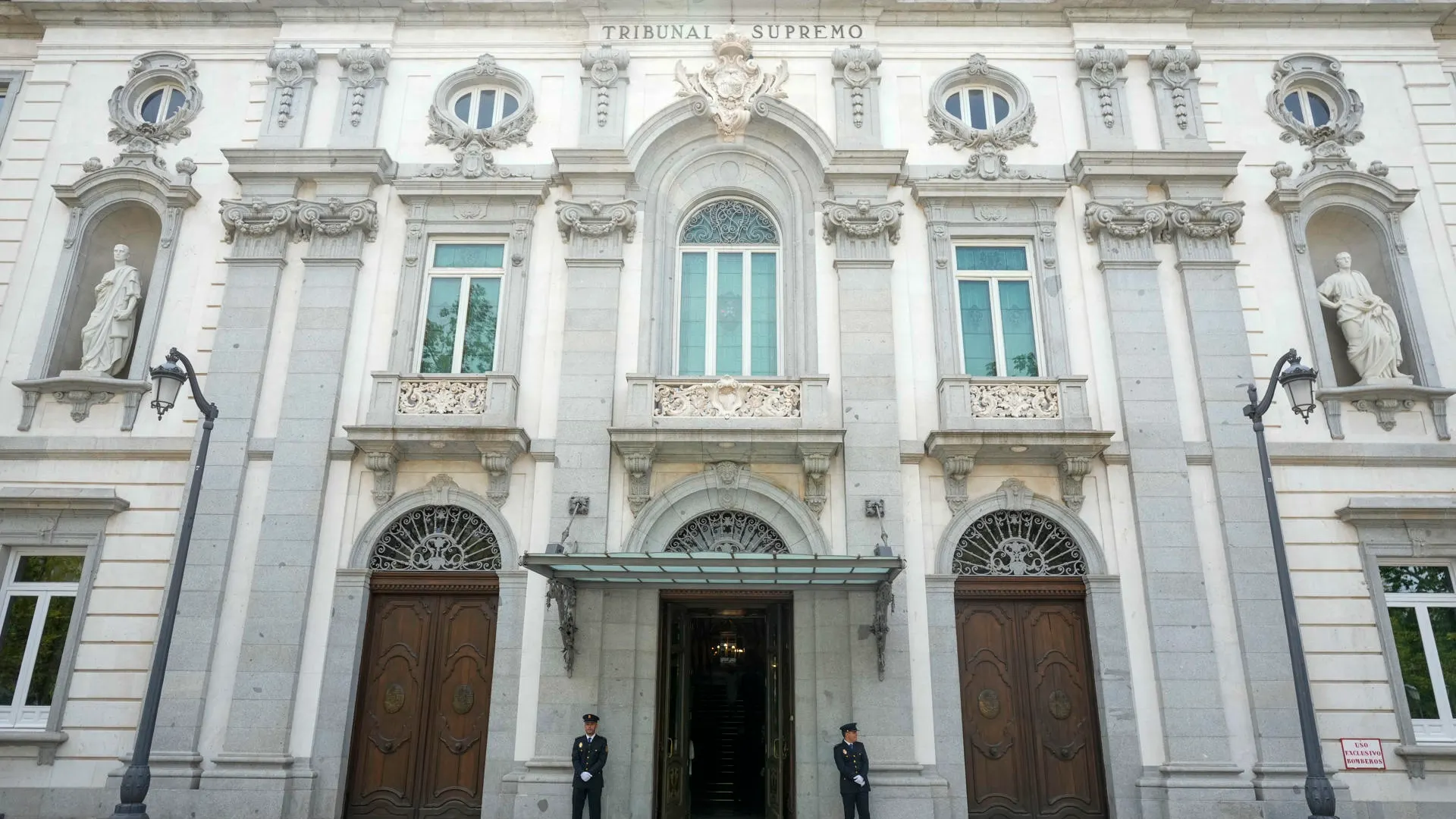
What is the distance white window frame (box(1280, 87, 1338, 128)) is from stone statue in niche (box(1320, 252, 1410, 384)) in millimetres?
2878

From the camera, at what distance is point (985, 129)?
16.4m

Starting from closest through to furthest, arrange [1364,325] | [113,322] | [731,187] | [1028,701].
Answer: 1. [1028,701]
2. [1364,325]
3. [113,322]
4. [731,187]

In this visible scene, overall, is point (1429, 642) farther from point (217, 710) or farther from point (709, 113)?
point (217, 710)

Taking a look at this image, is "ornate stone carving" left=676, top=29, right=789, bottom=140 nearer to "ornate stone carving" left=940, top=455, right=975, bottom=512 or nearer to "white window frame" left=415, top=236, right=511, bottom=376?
"white window frame" left=415, top=236, right=511, bottom=376

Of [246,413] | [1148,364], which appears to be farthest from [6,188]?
[1148,364]

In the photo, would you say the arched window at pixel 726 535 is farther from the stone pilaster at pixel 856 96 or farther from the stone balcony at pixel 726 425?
the stone pilaster at pixel 856 96

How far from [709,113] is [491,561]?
28.6 ft

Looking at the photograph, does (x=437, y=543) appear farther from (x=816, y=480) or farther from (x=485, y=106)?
(x=485, y=106)

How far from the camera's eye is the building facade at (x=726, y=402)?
518 inches

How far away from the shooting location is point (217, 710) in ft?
43.8

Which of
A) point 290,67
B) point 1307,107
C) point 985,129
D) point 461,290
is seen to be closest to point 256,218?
point 290,67

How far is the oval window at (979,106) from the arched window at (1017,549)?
7.24 meters

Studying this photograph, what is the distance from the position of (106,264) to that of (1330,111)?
2265 centimetres

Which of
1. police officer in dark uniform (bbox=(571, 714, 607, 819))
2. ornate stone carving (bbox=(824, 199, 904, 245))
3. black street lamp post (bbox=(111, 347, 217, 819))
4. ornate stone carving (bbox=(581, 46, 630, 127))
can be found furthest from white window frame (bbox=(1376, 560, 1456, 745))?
black street lamp post (bbox=(111, 347, 217, 819))
